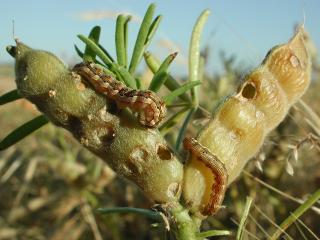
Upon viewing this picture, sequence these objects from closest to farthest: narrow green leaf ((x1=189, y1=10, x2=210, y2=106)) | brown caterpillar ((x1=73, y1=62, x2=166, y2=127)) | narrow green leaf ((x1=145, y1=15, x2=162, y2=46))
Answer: brown caterpillar ((x1=73, y1=62, x2=166, y2=127)), narrow green leaf ((x1=145, y1=15, x2=162, y2=46)), narrow green leaf ((x1=189, y1=10, x2=210, y2=106))

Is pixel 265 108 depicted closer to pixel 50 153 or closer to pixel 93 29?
pixel 93 29

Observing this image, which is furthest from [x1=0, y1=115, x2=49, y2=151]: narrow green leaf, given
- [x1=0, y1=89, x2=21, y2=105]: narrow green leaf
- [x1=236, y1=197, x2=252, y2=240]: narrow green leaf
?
[x1=236, y1=197, x2=252, y2=240]: narrow green leaf

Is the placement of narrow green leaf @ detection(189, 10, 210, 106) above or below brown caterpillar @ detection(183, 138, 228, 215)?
above

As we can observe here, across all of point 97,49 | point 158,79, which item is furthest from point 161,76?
point 97,49

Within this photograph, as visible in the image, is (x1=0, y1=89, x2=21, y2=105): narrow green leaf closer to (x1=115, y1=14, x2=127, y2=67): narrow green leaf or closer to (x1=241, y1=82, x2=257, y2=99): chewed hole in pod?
(x1=115, y1=14, x2=127, y2=67): narrow green leaf

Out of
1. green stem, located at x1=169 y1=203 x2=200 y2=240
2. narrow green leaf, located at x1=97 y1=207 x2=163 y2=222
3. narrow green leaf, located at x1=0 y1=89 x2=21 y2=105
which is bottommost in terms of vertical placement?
narrow green leaf, located at x1=97 y1=207 x2=163 y2=222

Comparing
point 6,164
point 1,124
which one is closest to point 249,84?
point 6,164
